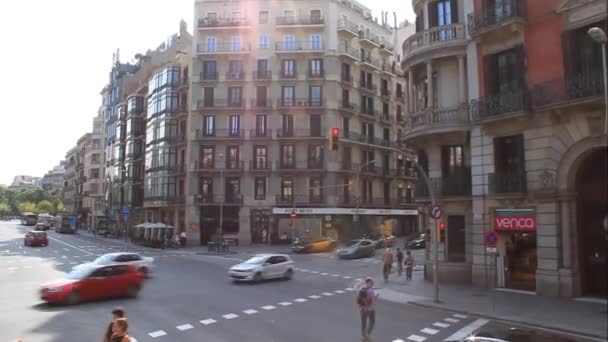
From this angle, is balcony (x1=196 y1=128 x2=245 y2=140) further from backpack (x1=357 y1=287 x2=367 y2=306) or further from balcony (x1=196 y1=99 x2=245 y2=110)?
backpack (x1=357 y1=287 x2=367 y2=306)

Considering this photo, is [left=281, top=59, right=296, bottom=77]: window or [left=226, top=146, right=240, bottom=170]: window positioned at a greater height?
[left=281, top=59, right=296, bottom=77]: window

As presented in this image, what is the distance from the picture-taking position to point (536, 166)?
20125mm

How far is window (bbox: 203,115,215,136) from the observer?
2159 inches

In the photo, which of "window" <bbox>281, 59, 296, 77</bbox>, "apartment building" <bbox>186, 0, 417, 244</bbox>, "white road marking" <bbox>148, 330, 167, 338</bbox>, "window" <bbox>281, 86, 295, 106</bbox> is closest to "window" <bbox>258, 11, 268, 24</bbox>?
"apartment building" <bbox>186, 0, 417, 244</bbox>

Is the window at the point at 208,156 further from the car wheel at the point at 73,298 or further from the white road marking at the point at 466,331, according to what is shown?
the white road marking at the point at 466,331

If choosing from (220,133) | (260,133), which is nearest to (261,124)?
(260,133)

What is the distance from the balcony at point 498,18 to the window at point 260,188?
34350mm

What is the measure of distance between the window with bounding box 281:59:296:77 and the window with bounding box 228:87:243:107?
18.3 ft

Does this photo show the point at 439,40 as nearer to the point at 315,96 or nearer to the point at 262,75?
the point at 315,96

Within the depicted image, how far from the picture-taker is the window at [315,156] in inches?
2105

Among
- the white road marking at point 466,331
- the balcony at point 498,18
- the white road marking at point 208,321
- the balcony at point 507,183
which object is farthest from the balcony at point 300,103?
the white road marking at point 208,321

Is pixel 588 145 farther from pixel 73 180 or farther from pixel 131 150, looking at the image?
pixel 73 180

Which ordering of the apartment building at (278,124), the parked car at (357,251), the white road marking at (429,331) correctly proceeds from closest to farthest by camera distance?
1. the white road marking at (429,331)
2. the parked car at (357,251)
3. the apartment building at (278,124)

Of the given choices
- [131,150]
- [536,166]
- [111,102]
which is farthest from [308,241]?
[111,102]
